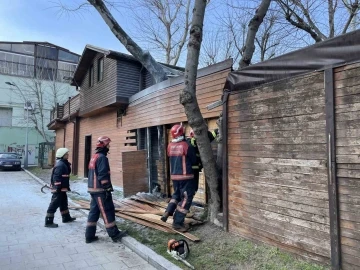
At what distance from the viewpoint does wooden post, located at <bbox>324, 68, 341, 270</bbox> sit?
317 cm

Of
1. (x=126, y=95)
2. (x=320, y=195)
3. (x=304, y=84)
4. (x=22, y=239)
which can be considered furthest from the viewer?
(x=126, y=95)

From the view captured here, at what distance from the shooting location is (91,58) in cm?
1548

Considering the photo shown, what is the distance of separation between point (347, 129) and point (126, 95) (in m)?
9.43

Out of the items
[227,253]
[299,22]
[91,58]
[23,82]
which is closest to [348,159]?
[227,253]

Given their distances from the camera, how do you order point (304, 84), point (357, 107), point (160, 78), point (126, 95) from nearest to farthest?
point (357, 107), point (304, 84), point (160, 78), point (126, 95)

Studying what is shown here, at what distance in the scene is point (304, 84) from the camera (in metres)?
3.62

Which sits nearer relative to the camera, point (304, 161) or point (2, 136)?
point (304, 161)

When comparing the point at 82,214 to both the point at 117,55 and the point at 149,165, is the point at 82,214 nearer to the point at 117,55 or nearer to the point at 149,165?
the point at 149,165

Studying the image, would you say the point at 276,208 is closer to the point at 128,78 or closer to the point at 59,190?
the point at 59,190

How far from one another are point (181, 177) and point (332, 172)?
2676 millimetres

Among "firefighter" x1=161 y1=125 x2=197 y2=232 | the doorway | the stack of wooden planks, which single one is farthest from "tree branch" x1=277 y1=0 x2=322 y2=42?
the doorway

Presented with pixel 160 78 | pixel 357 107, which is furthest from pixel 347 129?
pixel 160 78

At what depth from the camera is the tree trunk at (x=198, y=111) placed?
5.19 meters

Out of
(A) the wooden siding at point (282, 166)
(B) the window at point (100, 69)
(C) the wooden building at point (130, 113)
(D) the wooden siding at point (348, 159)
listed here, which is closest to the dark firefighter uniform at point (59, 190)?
(C) the wooden building at point (130, 113)
